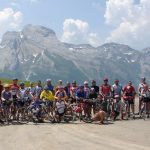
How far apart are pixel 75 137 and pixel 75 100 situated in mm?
9663

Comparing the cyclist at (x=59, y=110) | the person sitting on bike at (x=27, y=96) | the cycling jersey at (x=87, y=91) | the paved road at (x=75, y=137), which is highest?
the cycling jersey at (x=87, y=91)

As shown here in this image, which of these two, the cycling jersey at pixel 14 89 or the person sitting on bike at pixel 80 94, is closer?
the cycling jersey at pixel 14 89

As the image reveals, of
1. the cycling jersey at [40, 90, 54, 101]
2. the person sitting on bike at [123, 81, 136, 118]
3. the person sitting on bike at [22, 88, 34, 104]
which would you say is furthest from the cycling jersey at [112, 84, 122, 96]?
the person sitting on bike at [22, 88, 34, 104]

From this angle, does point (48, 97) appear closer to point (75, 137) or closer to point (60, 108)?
point (60, 108)

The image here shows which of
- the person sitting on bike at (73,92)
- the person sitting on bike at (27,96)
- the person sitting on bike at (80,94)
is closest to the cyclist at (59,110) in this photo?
the person sitting on bike at (80,94)

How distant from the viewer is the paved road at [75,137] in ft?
46.9

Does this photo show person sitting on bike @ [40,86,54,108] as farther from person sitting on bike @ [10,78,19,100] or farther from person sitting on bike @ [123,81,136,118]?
person sitting on bike @ [123,81,136,118]

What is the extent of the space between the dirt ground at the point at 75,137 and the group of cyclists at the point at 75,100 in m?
2.30

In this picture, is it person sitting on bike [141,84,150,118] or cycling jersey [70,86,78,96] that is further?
cycling jersey [70,86,78,96]

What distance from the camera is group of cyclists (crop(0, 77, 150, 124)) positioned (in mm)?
23969

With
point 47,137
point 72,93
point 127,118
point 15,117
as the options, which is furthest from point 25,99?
point 47,137

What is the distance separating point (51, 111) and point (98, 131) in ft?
19.8

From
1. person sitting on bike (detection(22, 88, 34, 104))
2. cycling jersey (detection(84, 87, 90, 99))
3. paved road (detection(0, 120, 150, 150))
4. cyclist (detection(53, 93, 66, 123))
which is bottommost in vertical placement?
paved road (detection(0, 120, 150, 150))

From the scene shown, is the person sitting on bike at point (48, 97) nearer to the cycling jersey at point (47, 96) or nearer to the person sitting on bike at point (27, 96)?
the cycling jersey at point (47, 96)
